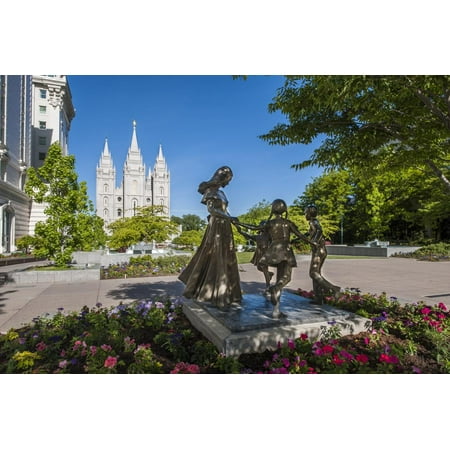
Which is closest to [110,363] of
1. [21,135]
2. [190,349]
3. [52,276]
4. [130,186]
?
→ [190,349]

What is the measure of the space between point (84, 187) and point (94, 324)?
9717 mm

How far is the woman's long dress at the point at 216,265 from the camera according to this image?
479cm

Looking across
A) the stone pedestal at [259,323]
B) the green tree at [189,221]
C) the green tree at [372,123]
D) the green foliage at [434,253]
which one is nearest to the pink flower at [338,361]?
the stone pedestal at [259,323]

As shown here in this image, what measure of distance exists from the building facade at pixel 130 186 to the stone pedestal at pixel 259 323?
332 feet

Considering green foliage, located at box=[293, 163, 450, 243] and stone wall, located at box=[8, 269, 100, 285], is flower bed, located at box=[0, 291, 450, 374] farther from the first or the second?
green foliage, located at box=[293, 163, 450, 243]

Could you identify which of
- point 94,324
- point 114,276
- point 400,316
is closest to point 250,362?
point 94,324

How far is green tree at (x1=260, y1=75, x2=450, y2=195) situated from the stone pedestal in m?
2.96

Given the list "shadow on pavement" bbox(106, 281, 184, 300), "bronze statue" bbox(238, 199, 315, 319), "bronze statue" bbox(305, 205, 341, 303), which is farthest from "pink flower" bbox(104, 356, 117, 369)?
"shadow on pavement" bbox(106, 281, 184, 300)

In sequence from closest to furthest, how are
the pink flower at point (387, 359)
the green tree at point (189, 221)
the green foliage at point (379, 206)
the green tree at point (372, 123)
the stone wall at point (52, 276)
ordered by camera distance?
the pink flower at point (387, 359) → the green tree at point (372, 123) → the stone wall at point (52, 276) → the green foliage at point (379, 206) → the green tree at point (189, 221)

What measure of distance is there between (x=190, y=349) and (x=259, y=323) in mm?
1046

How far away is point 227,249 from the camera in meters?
4.90

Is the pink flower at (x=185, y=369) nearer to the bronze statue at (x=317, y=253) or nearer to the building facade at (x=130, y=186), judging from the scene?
the bronze statue at (x=317, y=253)

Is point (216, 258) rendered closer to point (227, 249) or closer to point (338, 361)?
point (227, 249)

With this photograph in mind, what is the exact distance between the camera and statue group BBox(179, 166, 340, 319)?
14.8ft
